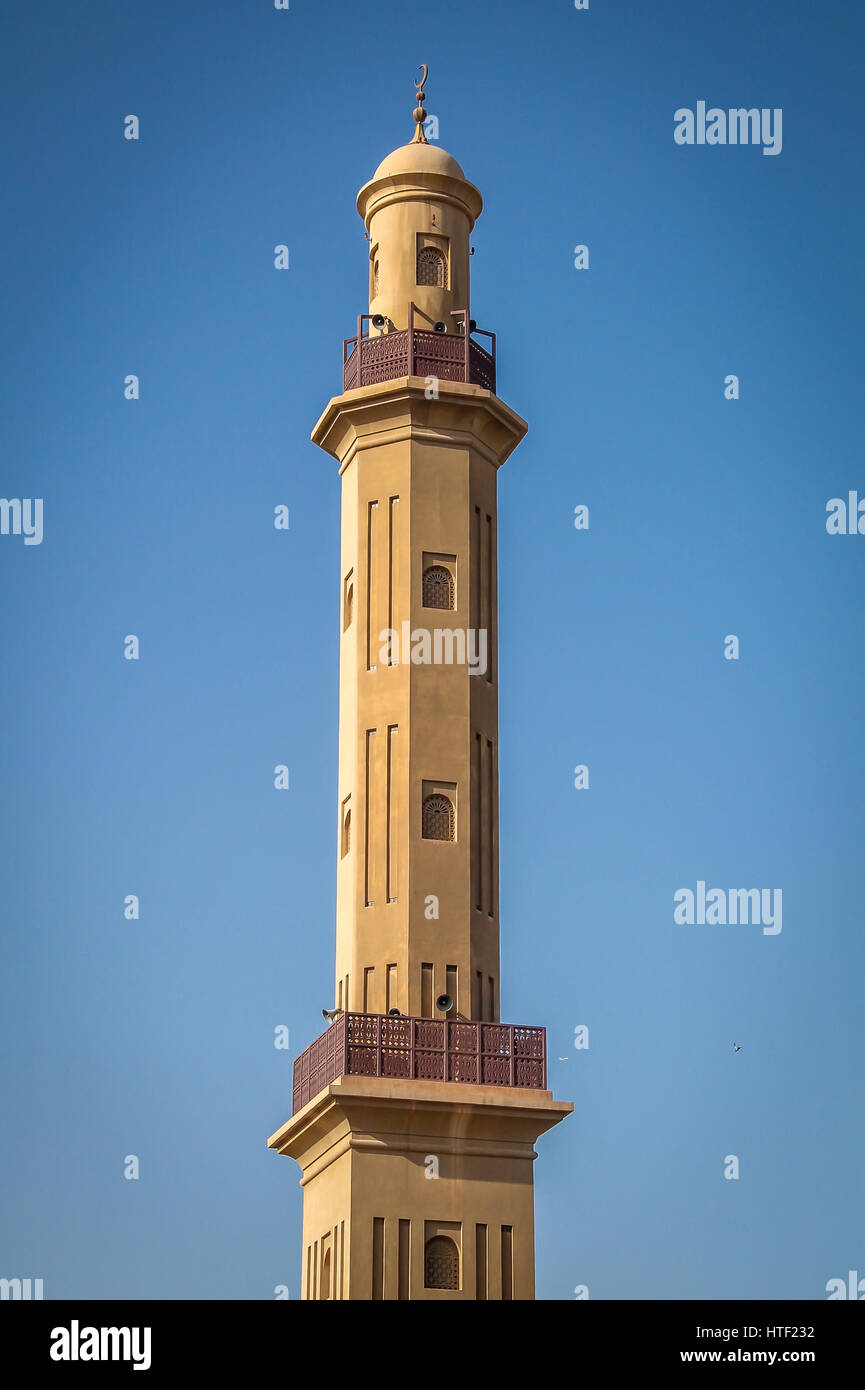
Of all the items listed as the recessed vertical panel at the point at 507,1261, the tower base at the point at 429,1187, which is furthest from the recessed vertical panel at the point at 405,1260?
the recessed vertical panel at the point at 507,1261

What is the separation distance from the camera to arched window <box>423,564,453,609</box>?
48.0 metres

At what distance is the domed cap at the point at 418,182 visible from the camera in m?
51.4

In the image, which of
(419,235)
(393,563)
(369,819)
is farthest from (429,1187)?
(419,235)

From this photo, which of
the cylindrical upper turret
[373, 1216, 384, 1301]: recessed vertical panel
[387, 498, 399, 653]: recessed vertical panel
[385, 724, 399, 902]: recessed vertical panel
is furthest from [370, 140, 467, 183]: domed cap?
[373, 1216, 384, 1301]: recessed vertical panel

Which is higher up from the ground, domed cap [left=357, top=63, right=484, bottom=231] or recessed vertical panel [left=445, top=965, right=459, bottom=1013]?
domed cap [left=357, top=63, right=484, bottom=231]

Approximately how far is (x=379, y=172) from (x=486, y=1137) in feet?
69.7

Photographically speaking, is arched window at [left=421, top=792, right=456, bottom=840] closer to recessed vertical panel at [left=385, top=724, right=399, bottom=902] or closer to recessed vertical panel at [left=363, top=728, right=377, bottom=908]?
recessed vertical panel at [left=385, top=724, right=399, bottom=902]

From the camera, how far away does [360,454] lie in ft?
162

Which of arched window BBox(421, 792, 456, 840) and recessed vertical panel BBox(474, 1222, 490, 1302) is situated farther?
arched window BBox(421, 792, 456, 840)

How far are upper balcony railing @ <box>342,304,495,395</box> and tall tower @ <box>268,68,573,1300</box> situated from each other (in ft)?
0.15

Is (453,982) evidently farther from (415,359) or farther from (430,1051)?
(415,359)
